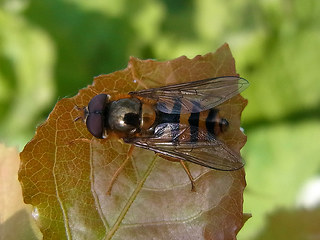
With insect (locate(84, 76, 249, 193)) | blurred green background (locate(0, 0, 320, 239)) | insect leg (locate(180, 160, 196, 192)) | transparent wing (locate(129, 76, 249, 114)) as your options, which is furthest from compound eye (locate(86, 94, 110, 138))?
blurred green background (locate(0, 0, 320, 239))

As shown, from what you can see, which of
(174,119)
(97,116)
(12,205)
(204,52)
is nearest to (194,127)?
(174,119)

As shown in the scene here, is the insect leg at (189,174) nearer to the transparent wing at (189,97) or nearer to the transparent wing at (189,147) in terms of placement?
the transparent wing at (189,147)

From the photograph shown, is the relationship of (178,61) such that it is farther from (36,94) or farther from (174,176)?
(36,94)

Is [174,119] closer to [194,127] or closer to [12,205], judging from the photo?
[194,127]

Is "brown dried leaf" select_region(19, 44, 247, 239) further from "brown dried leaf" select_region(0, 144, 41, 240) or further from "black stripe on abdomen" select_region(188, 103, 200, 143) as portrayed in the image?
"black stripe on abdomen" select_region(188, 103, 200, 143)

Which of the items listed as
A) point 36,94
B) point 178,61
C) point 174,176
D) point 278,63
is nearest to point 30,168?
point 174,176

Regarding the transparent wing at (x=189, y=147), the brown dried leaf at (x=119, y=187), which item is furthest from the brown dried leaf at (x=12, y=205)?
the transparent wing at (x=189, y=147)
